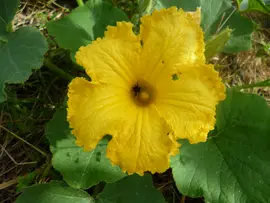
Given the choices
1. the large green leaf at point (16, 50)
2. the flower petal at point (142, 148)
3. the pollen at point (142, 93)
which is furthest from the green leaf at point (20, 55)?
the flower petal at point (142, 148)

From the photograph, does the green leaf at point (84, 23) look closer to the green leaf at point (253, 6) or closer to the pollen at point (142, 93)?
the pollen at point (142, 93)

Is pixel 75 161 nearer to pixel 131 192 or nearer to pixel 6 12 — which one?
pixel 131 192

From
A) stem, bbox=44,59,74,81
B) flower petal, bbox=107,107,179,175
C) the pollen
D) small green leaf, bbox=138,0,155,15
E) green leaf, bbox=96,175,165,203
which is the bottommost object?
green leaf, bbox=96,175,165,203

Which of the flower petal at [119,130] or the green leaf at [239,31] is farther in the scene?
the green leaf at [239,31]

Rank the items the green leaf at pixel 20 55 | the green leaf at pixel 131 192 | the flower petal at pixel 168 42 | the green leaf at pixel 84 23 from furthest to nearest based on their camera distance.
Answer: the green leaf at pixel 84 23 → the green leaf at pixel 131 192 → the green leaf at pixel 20 55 → the flower petal at pixel 168 42

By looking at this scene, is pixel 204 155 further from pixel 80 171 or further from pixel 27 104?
pixel 27 104

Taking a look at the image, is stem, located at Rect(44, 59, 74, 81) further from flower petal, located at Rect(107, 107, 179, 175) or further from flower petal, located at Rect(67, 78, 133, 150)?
flower petal, located at Rect(107, 107, 179, 175)

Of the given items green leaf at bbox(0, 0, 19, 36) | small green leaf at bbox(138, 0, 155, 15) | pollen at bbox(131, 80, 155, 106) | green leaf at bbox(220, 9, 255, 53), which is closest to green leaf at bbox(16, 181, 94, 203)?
pollen at bbox(131, 80, 155, 106)

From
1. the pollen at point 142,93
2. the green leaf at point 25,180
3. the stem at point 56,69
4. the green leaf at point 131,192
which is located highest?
the pollen at point 142,93

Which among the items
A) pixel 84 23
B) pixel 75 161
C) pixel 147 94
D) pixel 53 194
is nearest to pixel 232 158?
pixel 147 94
